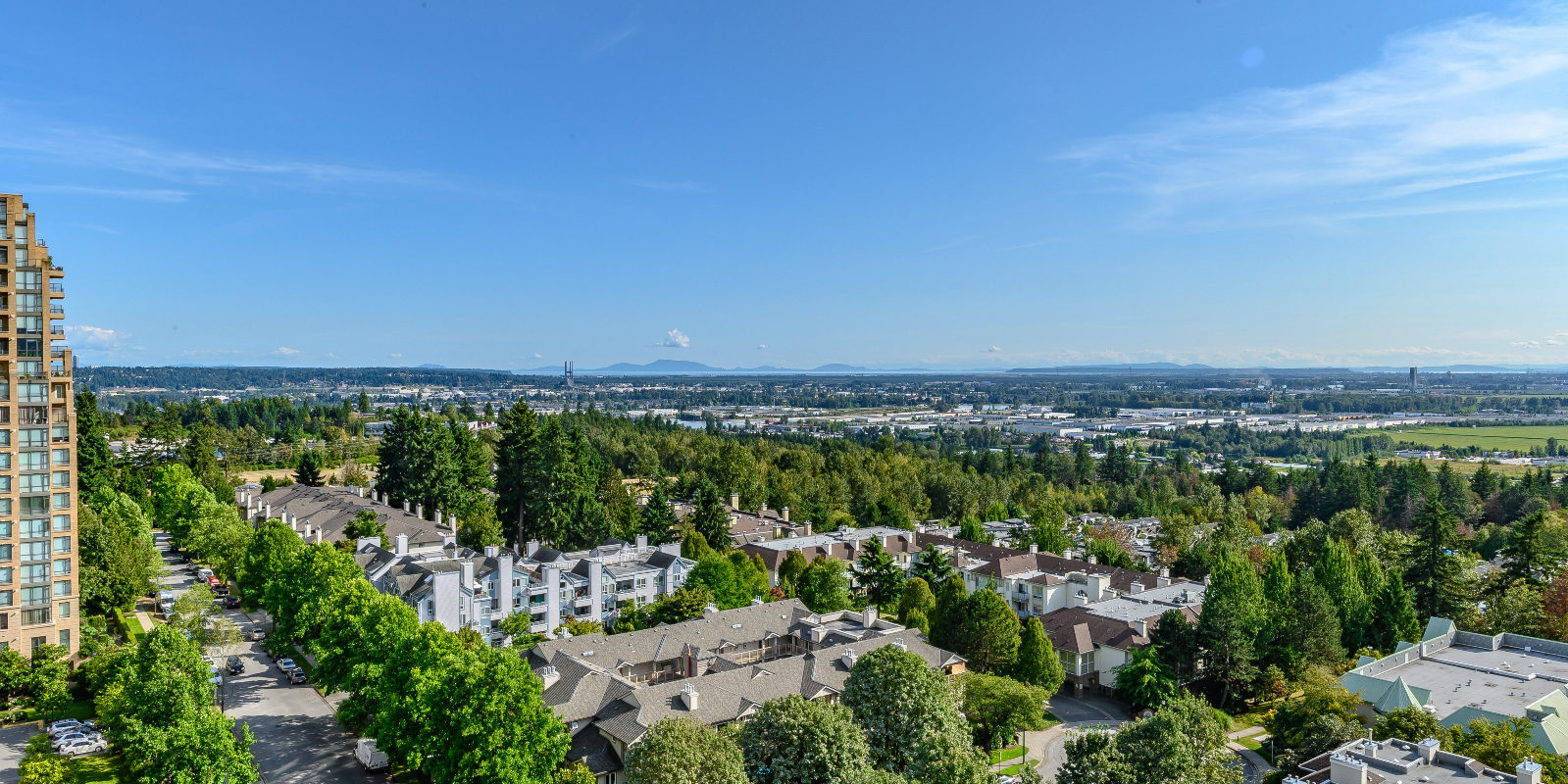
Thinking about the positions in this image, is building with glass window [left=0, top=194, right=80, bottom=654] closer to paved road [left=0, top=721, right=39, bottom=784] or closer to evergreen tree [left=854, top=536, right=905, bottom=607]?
paved road [left=0, top=721, right=39, bottom=784]

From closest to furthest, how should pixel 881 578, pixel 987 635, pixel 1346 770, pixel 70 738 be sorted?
1. pixel 1346 770
2. pixel 70 738
3. pixel 987 635
4. pixel 881 578

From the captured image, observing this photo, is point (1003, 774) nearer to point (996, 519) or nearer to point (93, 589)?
point (93, 589)

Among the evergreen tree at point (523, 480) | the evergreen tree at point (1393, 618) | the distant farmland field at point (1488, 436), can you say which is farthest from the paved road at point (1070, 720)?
the distant farmland field at point (1488, 436)

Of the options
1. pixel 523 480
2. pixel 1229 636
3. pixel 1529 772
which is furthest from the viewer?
pixel 523 480

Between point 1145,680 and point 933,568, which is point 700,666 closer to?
point 1145,680

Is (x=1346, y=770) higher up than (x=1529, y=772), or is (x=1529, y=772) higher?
(x=1529, y=772)

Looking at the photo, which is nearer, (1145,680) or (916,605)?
(1145,680)

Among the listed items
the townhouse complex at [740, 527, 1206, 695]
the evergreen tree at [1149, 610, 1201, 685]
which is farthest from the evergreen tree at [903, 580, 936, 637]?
the evergreen tree at [1149, 610, 1201, 685]

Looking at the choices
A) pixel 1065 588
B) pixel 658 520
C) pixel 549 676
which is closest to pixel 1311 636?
pixel 1065 588
